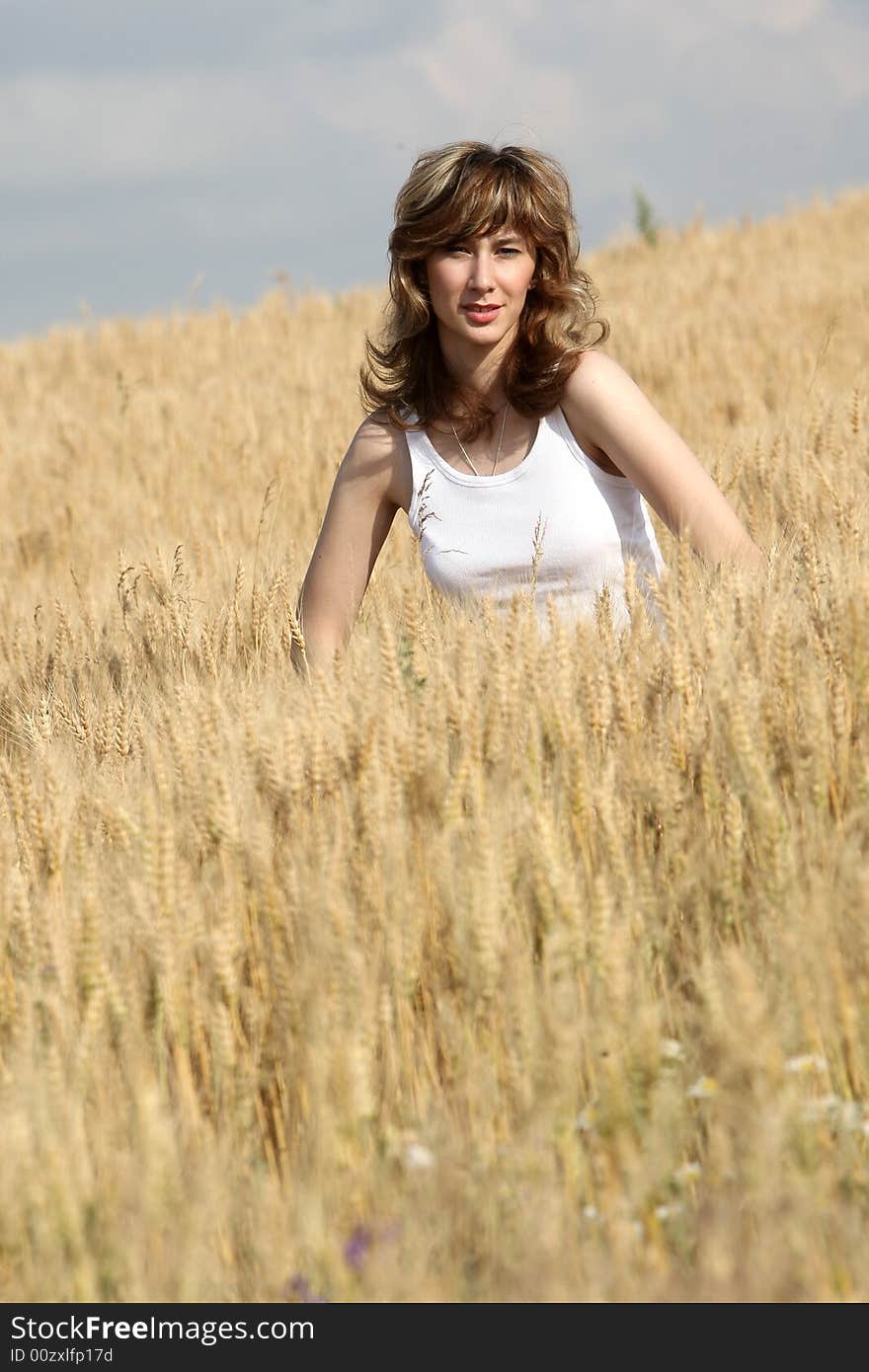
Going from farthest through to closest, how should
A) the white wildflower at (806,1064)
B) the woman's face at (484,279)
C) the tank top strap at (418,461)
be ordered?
1. the tank top strap at (418,461)
2. the woman's face at (484,279)
3. the white wildflower at (806,1064)

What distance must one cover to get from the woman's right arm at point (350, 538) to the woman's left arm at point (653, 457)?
47 centimetres

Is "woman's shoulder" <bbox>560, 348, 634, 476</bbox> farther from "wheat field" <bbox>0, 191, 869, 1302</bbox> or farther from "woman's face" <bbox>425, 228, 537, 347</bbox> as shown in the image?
"wheat field" <bbox>0, 191, 869, 1302</bbox>

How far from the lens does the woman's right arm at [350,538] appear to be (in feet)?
10.3

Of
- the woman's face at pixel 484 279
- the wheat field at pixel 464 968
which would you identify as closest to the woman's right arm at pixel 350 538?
the woman's face at pixel 484 279

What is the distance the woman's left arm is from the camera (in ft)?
9.07

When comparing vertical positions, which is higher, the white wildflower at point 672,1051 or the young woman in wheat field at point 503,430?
the young woman in wheat field at point 503,430

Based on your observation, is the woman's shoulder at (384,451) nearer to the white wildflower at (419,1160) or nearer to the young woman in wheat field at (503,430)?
the young woman in wheat field at (503,430)

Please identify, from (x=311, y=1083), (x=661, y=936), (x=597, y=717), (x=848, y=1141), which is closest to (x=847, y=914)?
(x=661, y=936)

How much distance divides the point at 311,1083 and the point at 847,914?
0.60m

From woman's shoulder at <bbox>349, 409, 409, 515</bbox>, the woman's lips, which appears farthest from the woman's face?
woman's shoulder at <bbox>349, 409, 409, 515</bbox>

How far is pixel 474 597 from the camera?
2791mm

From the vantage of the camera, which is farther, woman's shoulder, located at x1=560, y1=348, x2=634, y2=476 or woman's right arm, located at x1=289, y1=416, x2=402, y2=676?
woman's right arm, located at x1=289, y1=416, x2=402, y2=676

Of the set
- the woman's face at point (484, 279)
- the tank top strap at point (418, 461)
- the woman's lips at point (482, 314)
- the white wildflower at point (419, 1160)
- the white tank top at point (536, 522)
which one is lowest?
the white wildflower at point (419, 1160)

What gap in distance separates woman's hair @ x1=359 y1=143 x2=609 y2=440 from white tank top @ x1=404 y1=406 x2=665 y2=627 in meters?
0.10
